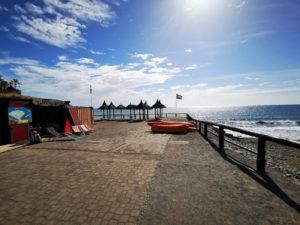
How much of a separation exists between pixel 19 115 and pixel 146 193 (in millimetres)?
10010

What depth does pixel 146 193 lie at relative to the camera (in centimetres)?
286

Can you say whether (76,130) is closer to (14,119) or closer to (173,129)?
(14,119)

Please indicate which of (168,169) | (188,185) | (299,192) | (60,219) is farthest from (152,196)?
(299,192)

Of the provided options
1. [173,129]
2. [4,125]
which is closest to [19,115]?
[4,125]

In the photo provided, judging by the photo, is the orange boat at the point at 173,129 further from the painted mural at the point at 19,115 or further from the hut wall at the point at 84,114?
the hut wall at the point at 84,114

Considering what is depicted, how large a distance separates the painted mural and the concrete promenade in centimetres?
493

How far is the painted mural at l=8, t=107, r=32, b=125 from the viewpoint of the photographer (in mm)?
7809

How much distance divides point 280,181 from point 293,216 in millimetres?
1329

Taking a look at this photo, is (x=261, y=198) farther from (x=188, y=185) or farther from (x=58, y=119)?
(x=58, y=119)

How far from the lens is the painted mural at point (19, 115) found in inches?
307

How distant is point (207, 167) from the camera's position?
13.4ft

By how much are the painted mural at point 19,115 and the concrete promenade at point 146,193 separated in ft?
16.2

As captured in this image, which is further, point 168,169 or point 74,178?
point 168,169

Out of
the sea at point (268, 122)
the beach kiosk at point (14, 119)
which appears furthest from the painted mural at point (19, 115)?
the sea at point (268, 122)
